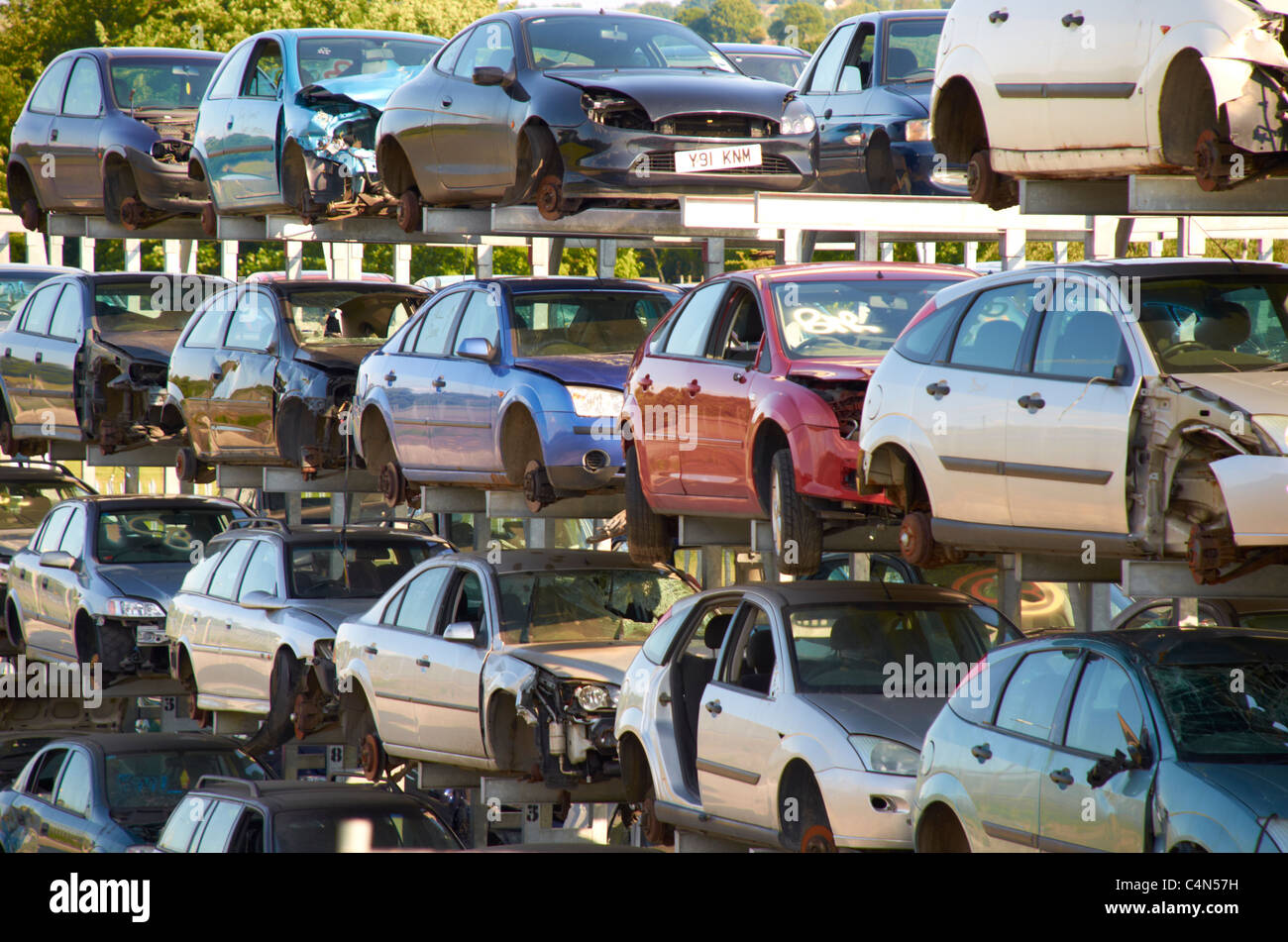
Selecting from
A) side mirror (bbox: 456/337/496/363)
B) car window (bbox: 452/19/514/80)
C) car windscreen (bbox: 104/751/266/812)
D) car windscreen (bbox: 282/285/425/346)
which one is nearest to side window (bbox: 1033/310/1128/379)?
side mirror (bbox: 456/337/496/363)

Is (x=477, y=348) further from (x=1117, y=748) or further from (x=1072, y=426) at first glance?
(x=1117, y=748)

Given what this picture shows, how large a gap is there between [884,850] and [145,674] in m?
10.6

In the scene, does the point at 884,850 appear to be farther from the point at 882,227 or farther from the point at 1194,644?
the point at 882,227

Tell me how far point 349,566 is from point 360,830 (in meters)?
5.11

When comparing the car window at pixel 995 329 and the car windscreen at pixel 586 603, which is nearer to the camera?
the car window at pixel 995 329

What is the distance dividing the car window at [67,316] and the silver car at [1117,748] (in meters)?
13.1

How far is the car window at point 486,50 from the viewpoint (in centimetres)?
1379

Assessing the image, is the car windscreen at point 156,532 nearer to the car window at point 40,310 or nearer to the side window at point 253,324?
the side window at point 253,324

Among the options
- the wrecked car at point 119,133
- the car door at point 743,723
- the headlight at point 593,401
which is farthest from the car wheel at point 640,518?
the wrecked car at point 119,133

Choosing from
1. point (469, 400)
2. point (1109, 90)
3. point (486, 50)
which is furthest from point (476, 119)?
point (1109, 90)

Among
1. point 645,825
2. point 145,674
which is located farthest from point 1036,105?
point 145,674

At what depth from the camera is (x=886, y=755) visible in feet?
29.3

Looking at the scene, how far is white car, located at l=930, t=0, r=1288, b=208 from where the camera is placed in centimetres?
817

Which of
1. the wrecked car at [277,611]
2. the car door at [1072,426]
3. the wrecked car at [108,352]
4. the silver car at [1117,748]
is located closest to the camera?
the silver car at [1117,748]
